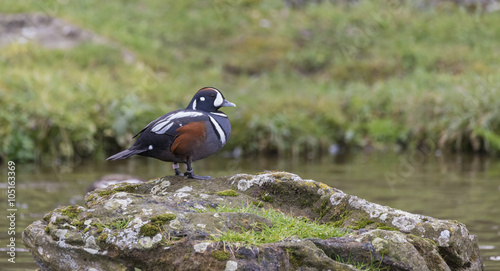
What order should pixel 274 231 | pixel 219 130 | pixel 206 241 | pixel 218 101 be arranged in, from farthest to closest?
pixel 218 101, pixel 219 130, pixel 274 231, pixel 206 241

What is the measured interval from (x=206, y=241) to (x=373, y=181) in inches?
369

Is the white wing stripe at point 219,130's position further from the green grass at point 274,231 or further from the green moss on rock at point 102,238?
the green moss on rock at point 102,238

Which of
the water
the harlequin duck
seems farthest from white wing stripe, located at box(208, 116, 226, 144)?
the water

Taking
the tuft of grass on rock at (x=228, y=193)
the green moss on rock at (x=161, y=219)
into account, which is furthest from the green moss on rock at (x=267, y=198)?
the green moss on rock at (x=161, y=219)

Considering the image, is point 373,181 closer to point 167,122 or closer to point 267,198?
point 267,198

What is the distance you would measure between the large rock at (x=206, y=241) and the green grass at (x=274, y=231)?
0.08 meters

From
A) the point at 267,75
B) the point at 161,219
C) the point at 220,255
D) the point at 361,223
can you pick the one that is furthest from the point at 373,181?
the point at 267,75

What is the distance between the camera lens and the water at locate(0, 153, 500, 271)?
11195 mm

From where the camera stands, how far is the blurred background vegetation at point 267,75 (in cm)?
1769

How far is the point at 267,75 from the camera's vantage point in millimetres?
23781

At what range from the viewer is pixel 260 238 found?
5.62 meters

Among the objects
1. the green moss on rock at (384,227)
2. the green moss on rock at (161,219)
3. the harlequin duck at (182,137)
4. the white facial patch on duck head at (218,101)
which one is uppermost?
the white facial patch on duck head at (218,101)

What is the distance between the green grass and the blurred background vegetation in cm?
1114

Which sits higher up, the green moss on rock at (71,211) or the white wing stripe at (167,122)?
the white wing stripe at (167,122)
